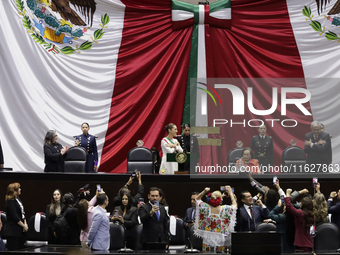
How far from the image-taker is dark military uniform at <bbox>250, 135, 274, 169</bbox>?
7281 millimetres

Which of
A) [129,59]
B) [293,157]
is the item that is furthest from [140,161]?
[129,59]

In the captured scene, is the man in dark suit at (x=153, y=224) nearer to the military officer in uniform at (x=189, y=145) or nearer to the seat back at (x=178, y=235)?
the seat back at (x=178, y=235)

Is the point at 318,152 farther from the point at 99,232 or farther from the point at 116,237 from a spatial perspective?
the point at 99,232

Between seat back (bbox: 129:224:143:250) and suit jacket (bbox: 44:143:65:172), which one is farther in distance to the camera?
suit jacket (bbox: 44:143:65:172)

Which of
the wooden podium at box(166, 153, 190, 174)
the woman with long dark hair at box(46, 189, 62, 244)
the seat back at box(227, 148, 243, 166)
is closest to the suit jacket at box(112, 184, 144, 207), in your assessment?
the woman with long dark hair at box(46, 189, 62, 244)

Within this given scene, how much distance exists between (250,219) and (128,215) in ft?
4.86

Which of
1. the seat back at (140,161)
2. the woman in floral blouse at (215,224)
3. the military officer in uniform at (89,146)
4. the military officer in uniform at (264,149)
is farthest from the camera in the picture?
the military officer in uniform at (89,146)

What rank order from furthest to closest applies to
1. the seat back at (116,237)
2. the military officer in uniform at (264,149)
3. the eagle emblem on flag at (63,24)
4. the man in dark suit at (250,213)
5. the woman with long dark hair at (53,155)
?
1. the eagle emblem on flag at (63,24)
2. the woman with long dark hair at (53,155)
3. the military officer in uniform at (264,149)
4. the man in dark suit at (250,213)
5. the seat back at (116,237)

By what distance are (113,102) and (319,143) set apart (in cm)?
463

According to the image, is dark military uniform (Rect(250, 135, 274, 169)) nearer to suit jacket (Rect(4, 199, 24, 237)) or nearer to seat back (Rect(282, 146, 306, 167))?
seat back (Rect(282, 146, 306, 167))

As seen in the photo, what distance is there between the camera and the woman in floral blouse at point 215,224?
18.4ft

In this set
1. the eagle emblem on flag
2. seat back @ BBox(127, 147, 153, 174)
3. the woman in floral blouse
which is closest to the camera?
the woman in floral blouse

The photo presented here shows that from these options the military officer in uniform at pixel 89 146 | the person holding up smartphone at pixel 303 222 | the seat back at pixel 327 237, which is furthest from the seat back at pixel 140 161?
the seat back at pixel 327 237

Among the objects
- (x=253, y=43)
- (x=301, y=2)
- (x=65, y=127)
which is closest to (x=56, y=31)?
(x=65, y=127)
